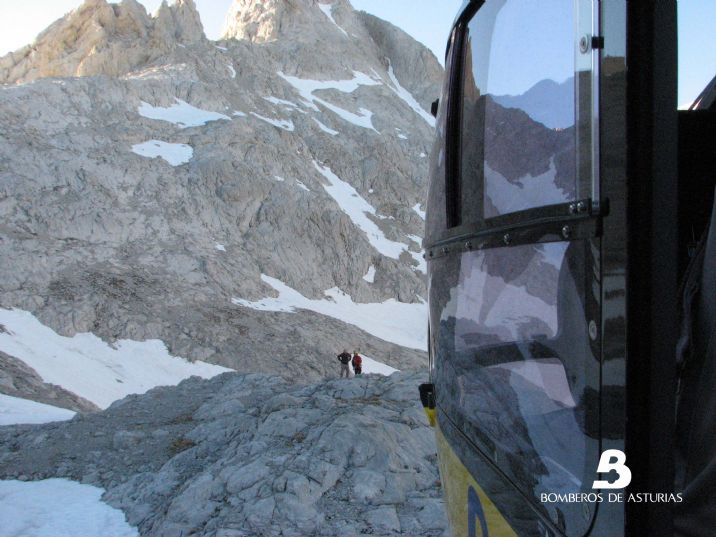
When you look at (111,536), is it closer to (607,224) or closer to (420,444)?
(420,444)

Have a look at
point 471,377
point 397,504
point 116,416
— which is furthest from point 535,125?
point 116,416

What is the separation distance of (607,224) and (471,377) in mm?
1084

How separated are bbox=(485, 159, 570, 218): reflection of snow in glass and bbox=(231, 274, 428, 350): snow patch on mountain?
3421cm

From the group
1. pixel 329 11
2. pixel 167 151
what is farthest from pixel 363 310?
pixel 329 11

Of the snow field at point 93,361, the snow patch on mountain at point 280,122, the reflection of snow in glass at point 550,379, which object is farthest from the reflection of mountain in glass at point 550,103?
the snow patch on mountain at point 280,122

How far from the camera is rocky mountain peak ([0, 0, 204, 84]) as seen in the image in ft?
188

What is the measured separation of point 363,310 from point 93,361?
70.7ft

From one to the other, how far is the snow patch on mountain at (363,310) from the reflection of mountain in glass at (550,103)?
34.4 metres

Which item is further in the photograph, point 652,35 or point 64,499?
point 64,499

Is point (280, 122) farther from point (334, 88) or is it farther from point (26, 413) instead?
point (26, 413)

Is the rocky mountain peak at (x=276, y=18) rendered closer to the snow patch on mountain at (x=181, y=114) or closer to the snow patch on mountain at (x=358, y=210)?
the snow patch on mountain at (x=358, y=210)

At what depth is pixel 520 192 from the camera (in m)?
1.80

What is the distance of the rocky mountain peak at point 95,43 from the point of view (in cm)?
5738

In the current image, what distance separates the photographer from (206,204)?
40.8m
